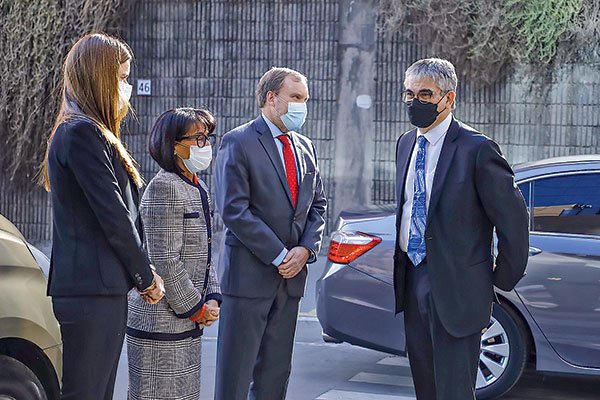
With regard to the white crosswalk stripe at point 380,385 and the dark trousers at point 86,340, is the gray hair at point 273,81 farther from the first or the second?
the white crosswalk stripe at point 380,385

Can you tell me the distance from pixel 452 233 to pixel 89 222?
63.6 inches

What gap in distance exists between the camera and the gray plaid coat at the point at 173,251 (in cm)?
450

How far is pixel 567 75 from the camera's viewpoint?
11297mm

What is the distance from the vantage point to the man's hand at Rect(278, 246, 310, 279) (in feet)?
17.1

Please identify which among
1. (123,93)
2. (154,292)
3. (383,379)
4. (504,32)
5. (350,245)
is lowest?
(383,379)

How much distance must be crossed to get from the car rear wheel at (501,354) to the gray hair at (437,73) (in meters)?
2.39

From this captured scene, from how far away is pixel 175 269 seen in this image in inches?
178

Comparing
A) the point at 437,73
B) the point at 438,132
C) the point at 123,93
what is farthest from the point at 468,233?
the point at 123,93

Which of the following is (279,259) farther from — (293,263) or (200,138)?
(200,138)

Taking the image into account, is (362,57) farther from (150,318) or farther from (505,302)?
(150,318)

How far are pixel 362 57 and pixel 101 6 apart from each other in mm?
3251

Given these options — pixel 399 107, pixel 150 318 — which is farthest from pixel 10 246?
pixel 399 107

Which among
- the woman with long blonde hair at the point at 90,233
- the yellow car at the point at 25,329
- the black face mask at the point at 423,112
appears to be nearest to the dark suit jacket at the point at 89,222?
the woman with long blonde hair at the point at 90,233

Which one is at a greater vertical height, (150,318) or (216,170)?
(216,170)
